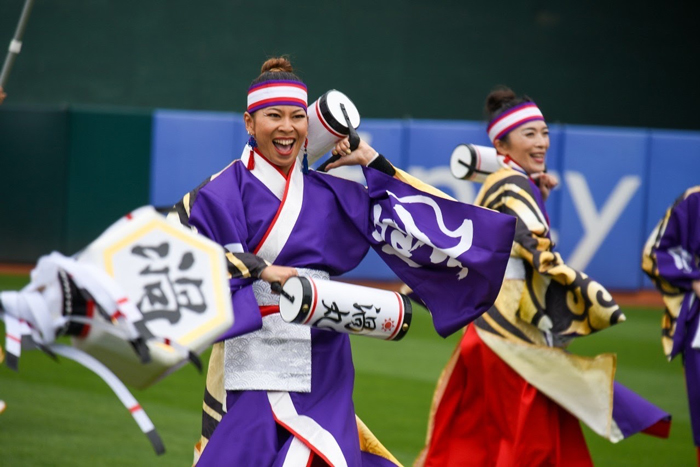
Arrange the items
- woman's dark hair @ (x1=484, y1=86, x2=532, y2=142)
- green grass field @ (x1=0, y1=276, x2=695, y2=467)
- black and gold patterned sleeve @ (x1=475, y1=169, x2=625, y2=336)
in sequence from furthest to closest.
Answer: green grass field @ (x1=0, y1=276, x2=695, y2=467) → woman's dark hair @ (x1=484, y1=86, x2=532, y2=142) → black and gold patterned sleeve @ (x1=475, y1=169, x2=625, y2=336)

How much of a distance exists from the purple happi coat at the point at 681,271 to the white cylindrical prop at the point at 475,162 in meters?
0.89

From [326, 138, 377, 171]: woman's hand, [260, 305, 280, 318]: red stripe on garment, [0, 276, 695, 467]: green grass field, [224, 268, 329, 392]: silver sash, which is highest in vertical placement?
[326, 138, 377, 171]: woman's hand

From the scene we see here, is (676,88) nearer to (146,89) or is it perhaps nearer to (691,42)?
(691,42)

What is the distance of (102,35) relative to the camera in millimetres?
13477

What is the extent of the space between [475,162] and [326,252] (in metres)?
1.55

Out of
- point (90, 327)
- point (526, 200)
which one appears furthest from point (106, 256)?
point (526, 200)

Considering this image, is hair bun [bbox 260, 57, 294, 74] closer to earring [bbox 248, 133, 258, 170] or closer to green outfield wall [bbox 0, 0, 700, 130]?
earring [bbox 248, 133, 258, 170]

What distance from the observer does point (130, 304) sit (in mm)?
2258

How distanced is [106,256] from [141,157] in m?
9.13

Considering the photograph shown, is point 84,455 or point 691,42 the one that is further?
point 691,42

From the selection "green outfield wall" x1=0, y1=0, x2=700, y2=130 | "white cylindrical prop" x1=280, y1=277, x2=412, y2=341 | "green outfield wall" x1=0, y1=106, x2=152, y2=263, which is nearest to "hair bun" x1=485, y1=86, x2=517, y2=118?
"white cylindrical prop" x1=280, y1=277, x2=412, y2=341

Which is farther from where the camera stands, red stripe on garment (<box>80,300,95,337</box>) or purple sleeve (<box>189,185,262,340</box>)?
purple sleeve (<box>189,185,262,340</box>)

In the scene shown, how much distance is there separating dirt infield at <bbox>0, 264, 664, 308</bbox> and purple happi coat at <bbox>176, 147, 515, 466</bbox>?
24.8 feet

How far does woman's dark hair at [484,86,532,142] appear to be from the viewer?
4.38 m
